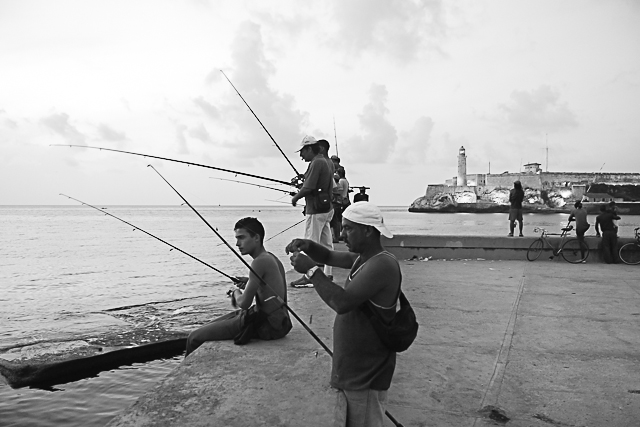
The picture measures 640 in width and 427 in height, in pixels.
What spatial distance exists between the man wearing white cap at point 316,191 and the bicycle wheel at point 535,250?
5.84 m

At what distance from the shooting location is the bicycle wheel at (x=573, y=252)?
10.9 meters

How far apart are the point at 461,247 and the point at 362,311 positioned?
30.3 feet

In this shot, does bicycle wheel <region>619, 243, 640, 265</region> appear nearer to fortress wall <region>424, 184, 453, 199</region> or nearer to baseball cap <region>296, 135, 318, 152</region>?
baseball cap <region>296, 135, 318, 152</region>

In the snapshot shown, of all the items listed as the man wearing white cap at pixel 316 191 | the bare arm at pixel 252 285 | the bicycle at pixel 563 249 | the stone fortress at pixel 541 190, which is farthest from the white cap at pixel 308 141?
the stone fortress at pixel 541 190

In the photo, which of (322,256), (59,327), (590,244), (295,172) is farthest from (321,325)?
(590,244)

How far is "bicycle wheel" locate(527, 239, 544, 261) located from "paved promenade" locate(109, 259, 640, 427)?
4717mm

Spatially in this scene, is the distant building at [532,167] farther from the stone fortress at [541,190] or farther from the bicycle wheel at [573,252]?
the bicycle wheel at [573,252]

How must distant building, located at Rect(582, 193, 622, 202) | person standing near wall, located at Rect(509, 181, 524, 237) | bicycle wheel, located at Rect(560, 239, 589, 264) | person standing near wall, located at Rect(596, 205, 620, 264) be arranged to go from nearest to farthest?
1. person standing near wall, located at Rect(596, 205, 620, 264)
2. bicycle wheel, located at Rect(560, 239, 589, 264)
3. person standing near wall, located at Rect(509, 181, 524, 237)
4. distant building, located at Rect(582, 193, 622, 202)

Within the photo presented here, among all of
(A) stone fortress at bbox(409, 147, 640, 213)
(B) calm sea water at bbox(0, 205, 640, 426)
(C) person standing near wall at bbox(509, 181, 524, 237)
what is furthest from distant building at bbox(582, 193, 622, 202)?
(C) person standing near wall at bbox(509, 181, 524, 237)

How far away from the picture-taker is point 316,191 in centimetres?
679

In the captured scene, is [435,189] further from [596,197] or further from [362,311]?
[362,311]

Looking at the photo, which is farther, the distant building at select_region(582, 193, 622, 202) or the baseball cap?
the distant building at select_region(582, 193, 622, 202)

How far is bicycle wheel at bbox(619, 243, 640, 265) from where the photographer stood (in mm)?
10578

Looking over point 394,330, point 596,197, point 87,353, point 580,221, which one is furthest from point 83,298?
point 596,197
